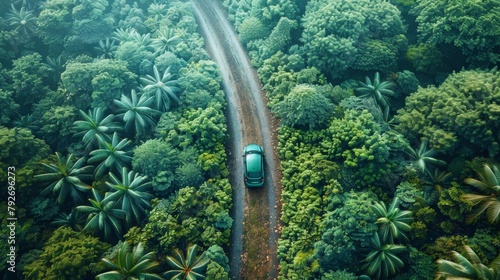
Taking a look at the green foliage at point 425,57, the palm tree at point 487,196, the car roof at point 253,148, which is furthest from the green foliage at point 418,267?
the green foliage at point 425,57

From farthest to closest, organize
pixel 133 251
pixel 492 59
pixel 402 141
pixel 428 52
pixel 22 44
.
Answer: pixel 22 44 < pixel 428 52 < pixel 492 59 < pixel 402 141 < pixel 133 251

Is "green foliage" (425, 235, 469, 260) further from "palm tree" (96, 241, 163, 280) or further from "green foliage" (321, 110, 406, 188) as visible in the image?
"palm tree" (96, 241, 163, 280)

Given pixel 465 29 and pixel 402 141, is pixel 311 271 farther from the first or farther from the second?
pixel 465 29

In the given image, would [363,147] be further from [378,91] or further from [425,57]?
[425,57]

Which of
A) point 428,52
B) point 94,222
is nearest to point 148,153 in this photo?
point 94,222

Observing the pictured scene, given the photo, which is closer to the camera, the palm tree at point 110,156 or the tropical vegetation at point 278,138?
the tropical vegetation at point 278,138

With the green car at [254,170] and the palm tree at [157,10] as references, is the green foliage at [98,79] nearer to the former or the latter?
the palm tree at [157,10]

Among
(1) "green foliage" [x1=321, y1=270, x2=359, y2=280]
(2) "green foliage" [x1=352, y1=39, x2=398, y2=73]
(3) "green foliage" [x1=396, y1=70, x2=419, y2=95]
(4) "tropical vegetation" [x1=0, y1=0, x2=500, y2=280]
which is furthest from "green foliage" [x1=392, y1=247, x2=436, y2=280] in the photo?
(2) "green foliage" [x1=352, y1=39, x2=398, y2=73]

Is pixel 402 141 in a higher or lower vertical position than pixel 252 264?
higher
